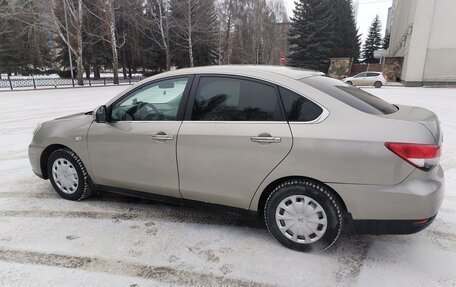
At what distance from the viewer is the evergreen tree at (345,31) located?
50938mm

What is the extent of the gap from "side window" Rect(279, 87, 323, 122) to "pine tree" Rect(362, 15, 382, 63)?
6712 cm

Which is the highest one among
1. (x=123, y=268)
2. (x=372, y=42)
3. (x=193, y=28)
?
(x=372, y=42)

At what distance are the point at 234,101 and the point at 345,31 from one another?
55884 mm

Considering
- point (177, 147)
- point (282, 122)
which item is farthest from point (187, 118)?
point (282, 122)

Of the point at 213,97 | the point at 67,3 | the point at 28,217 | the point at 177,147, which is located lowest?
the point at 28,217

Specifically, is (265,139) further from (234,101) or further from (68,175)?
(68,175)

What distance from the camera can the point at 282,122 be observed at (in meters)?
2.88

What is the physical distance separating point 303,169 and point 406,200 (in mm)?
804

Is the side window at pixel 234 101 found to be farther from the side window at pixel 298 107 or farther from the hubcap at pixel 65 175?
the hubcap at pixel 65 175

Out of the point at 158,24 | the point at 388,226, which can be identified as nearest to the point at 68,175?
the point at 388,226

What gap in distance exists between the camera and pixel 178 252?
Result: 10.0 feet

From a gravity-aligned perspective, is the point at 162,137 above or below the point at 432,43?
below

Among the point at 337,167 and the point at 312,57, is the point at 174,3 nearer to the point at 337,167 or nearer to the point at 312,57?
the point at 312,57

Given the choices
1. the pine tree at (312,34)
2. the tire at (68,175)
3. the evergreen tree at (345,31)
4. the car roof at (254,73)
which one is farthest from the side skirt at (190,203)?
the evergreen tree at (345,31)
